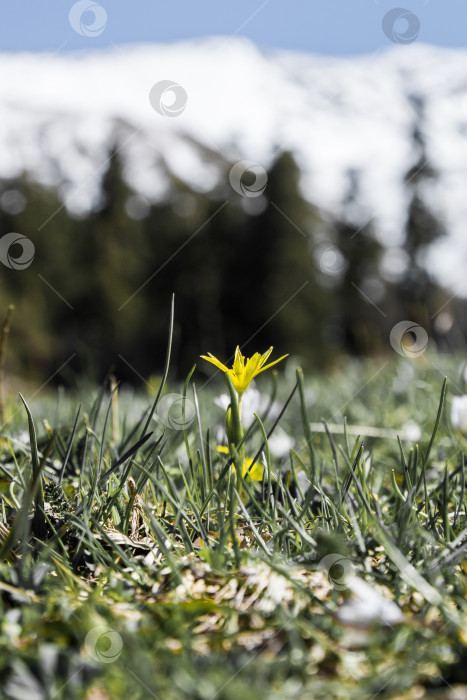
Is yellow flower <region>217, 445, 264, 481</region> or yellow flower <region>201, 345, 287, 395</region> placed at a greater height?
yellow flower <region>201, 345, 287, 395</region>

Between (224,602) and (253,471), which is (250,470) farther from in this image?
(224,602)

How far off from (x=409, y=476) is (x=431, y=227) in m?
31.2

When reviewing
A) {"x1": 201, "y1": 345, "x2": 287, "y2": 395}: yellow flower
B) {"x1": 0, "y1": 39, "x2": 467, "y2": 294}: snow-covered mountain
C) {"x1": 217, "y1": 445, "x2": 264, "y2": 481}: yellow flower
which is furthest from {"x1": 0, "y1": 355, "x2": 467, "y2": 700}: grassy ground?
{"x1": 0, "y1": 39, "x2": 467, "y2": 294}: snow-covered mountain

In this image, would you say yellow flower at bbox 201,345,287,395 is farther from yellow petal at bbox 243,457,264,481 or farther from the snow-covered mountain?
the snow-covered mountain

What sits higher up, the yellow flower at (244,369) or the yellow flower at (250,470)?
the yellow flower at (244,369)

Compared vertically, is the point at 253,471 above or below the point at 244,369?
below

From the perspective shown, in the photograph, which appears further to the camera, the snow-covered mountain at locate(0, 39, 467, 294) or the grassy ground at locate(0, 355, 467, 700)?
the snow-covered mountain at locate(0, 39, 467, 294)

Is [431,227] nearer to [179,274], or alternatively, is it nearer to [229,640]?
[179,274]

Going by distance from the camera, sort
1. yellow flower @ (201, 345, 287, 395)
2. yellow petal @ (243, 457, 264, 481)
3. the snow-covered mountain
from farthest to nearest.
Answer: the snow-covered mountain
yellow petal @ (243, 457, 264, 481)
yellow flower @ (201, 345, 287, 395)

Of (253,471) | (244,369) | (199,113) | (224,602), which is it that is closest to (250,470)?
(253,471)

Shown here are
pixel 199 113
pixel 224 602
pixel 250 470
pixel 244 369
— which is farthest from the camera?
pixel 199 113

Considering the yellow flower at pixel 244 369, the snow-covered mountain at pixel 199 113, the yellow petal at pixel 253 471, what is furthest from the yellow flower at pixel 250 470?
the snow-covered mountain at pixel 199 113

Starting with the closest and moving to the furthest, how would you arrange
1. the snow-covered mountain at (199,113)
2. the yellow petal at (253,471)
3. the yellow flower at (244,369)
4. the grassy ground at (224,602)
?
the grassy ground at (224,602)
the yellow flower at (244,369)
the yellow petal at (253,471)
the snow-covered mountain at (199,113)

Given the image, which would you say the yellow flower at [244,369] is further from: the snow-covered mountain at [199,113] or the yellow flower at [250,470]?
the snow-covered mountain at [199,113]
